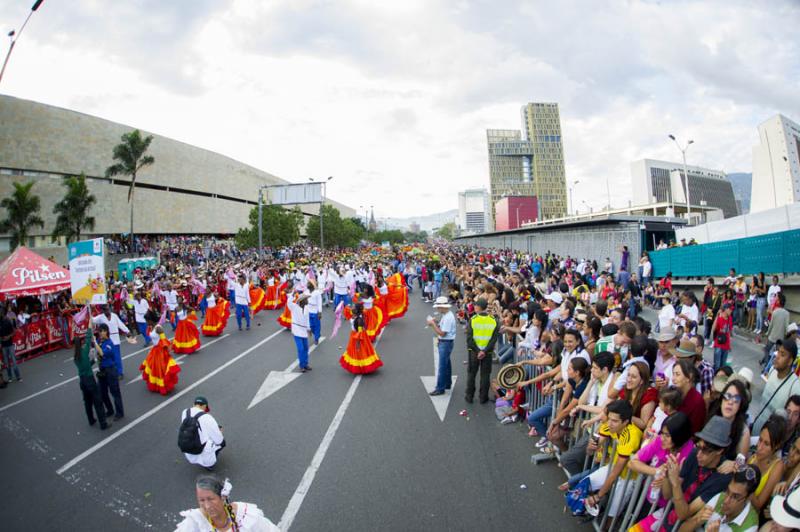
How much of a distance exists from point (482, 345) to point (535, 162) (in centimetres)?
15554

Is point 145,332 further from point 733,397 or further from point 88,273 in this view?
point 733,397

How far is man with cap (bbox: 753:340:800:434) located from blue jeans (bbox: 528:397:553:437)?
2.00 m

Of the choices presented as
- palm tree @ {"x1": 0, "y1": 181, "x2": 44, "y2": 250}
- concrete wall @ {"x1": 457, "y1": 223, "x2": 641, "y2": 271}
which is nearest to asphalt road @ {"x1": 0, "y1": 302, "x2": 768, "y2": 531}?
concrete wall @ {"x1": 457, "y1": 223, "x2": 641, "y2": 271}

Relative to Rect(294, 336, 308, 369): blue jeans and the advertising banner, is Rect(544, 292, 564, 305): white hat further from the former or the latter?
the advertising banner

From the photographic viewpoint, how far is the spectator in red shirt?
23.4 ft

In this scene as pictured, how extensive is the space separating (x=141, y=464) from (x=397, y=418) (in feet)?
11.1

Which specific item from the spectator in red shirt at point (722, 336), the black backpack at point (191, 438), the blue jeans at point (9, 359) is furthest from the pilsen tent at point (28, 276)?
the spectator in red shirt at point (722, 336)

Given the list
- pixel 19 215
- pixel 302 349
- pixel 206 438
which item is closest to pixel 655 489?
pixel 206 438

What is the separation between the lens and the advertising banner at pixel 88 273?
8062 mm

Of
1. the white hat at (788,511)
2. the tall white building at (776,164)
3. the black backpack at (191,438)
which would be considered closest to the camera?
the white hat at (788,511)

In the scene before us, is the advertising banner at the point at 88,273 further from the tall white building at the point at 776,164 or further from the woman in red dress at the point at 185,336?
the tall white building at the point at 776,164

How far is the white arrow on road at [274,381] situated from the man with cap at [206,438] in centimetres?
182

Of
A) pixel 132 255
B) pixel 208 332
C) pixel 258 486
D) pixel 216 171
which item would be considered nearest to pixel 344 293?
pixel 208 332

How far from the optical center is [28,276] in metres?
11.7
